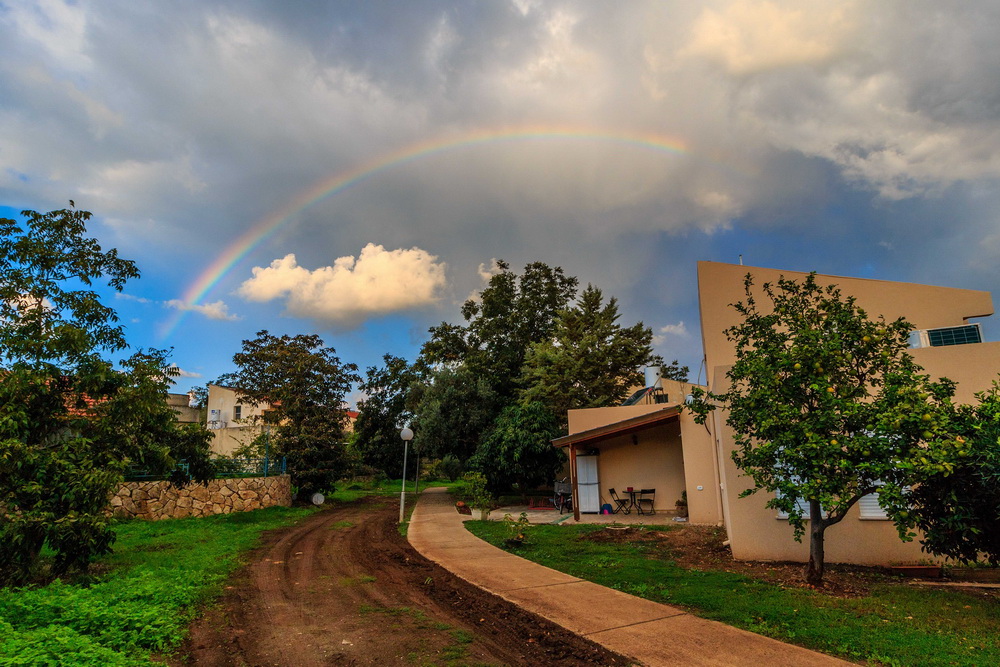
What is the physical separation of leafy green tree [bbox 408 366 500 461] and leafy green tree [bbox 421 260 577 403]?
16.4 feet

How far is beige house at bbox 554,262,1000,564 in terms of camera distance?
9148mm

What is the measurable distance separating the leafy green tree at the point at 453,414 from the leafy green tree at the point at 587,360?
2.50 metres

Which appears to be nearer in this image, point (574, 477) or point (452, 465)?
point (574, 477)

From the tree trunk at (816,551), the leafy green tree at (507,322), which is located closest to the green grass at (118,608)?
the tree trunk at (816,551)

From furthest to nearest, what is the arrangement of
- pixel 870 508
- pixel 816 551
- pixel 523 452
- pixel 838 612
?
pixel 523 452, pixel 870 508, pixel 816 551, pixel 838 612

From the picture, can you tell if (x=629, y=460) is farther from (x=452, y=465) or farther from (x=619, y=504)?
(x=452, y=465)

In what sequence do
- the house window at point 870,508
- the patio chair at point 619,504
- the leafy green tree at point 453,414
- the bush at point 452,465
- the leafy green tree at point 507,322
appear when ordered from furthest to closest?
the leafy green tree at point 507,322 → the bush at point 452,465 → the leafy green tree at point 453,414 → the patio chair at point 619,504 → the house window at point 870,508

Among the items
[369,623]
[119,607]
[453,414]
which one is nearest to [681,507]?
[369,623]

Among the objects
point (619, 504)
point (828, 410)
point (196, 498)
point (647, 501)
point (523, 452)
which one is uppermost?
point (828, 410)

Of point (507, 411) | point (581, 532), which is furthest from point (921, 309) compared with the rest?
point (507, 411)

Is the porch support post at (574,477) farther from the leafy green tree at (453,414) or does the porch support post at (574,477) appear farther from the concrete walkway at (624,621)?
the leafy green tree at (453,414)

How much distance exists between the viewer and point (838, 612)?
6.26 meters

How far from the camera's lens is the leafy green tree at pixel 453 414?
27141 mm

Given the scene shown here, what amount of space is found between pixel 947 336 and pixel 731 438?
294 inches
